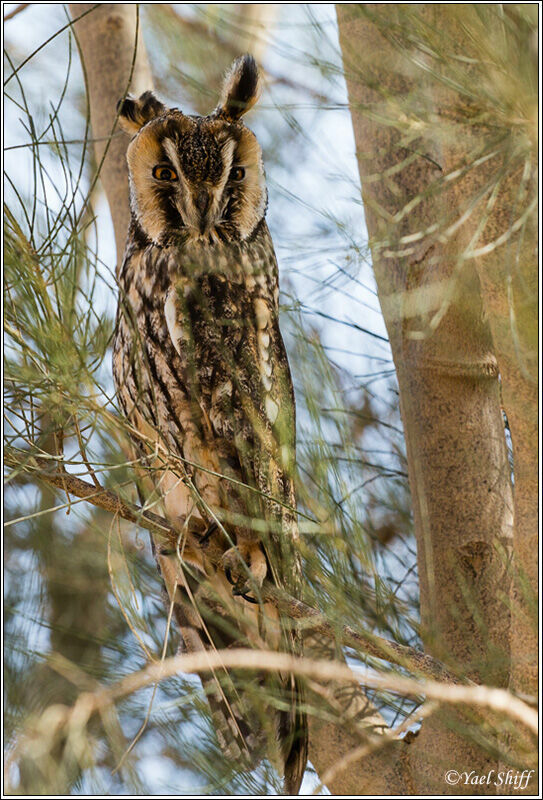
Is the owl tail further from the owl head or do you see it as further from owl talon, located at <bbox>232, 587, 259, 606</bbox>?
the owl head

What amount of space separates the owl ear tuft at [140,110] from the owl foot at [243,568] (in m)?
0.83

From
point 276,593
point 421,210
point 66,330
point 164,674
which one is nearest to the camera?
point 164,674

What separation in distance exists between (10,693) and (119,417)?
2.63ft

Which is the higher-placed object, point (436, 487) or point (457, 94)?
point (457, 94)

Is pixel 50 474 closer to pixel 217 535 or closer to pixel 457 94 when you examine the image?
pixel 217 535

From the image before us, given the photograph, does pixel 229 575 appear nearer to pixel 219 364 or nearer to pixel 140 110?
pixel 219 364

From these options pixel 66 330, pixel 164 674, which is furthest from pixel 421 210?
pixel 164 674

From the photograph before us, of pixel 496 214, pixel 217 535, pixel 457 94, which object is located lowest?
pixel 217 535

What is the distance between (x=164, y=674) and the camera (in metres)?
0.74

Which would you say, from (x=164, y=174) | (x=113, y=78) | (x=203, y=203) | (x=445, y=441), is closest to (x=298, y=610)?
(x=445, y=441)

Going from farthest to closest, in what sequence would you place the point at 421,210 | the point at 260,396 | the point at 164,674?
the point at 421,210
the point at 260,396
the point at 164,674

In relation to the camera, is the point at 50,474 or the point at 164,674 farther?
the point at 50,474

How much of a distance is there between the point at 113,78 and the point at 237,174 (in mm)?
585

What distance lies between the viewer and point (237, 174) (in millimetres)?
1554
